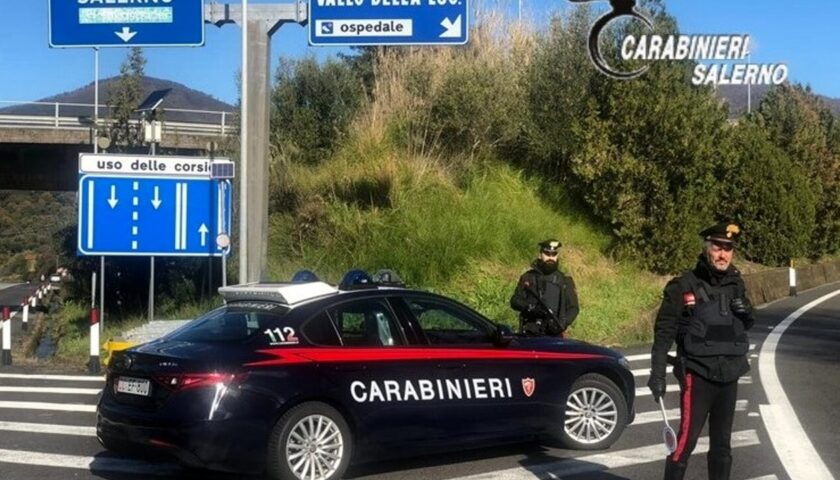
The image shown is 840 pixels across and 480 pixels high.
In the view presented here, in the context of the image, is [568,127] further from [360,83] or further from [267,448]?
[267,448]

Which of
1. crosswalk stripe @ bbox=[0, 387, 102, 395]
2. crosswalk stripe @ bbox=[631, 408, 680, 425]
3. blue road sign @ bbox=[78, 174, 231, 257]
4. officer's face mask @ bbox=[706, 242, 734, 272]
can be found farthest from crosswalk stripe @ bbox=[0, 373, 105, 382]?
officer's face mask @ bbox=[706, 242, 734, 272]

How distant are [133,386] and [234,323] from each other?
84 centimetres

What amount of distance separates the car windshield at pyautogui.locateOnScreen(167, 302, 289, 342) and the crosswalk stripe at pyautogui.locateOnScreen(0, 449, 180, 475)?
1046 mm

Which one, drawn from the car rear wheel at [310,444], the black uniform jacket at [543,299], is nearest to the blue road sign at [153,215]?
the black uniform jacket at [543,299]

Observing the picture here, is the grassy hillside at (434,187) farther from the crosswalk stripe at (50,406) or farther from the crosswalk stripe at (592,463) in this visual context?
the crosswalk stripe at (592,463)

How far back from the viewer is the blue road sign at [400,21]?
15.7 m

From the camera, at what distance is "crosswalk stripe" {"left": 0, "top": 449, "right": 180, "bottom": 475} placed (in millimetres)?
8430

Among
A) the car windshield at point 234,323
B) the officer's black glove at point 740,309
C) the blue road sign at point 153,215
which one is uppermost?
the blue road sign at point 153,215

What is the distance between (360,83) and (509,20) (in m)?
4.09

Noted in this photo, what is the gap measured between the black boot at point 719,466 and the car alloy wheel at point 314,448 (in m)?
2.58

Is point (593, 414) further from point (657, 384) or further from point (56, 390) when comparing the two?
point (56, 390)

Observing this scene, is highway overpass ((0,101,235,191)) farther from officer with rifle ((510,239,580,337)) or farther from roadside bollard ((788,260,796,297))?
officer with rifle ((510,239,580,337))

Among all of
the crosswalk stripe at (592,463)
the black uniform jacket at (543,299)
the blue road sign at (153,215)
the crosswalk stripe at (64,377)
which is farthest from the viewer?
the blue road sign at (153,215)

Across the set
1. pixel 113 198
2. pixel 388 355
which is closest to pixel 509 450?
pixel 388 355
